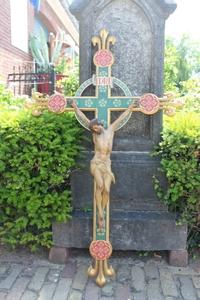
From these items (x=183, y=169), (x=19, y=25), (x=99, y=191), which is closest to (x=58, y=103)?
(x=99, y=191)

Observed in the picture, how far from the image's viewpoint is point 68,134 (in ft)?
10.2

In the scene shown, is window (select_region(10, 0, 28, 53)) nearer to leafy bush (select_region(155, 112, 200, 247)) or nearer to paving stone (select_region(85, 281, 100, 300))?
leafy bush (select_region(155, 112, 200, 247))

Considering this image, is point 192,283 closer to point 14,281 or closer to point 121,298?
point 121,298

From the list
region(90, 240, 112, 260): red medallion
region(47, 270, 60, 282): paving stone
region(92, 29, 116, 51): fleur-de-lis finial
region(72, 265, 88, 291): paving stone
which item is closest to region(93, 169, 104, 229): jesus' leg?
region(90, 240, 112, 260): red medallion

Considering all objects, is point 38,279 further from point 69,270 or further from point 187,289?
point 187,289

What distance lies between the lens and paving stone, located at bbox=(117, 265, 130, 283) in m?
2.92

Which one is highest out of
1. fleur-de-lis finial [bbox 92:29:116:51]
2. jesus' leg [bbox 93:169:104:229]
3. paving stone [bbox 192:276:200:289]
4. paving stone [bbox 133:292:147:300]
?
fleur-de-lis finial [bbox 92:29:116:51]

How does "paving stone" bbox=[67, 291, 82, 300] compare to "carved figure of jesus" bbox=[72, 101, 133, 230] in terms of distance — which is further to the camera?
"carved figure of jesus" bbox=[72, 101, 133, 230]

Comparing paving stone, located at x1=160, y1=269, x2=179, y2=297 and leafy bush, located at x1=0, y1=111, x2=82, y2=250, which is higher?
leafy bush, located at x1=0, y1=111, x2=82, y2=250

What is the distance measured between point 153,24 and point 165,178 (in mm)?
1289

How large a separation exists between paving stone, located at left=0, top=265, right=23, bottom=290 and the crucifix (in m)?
0.58

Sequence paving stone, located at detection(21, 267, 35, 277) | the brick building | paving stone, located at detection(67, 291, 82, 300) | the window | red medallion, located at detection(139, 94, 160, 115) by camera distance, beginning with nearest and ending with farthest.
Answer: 1. paving stone, located at detection(67, 291, 82, 300)
2. red medallion, located at detection(139, 94, 160, 115)
3. paving stone, located at detection(21, 267, 35, 277)
4. the brick building
5. the window

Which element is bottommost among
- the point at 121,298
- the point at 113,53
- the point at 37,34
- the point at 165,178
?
the point at 121,298

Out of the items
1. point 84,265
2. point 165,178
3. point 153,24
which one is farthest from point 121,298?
point 153,24
